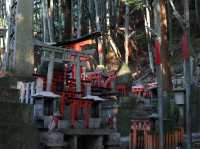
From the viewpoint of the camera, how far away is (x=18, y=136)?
7.93 meters

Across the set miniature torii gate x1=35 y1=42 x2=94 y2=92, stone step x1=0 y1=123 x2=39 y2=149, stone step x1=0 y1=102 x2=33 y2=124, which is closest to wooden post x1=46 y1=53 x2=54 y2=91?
miniature torii gate x1=35 y1=42 x2=94 y2=92

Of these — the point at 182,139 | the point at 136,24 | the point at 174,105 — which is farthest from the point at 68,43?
the point at 136,24

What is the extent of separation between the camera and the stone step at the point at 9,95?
25.9ft

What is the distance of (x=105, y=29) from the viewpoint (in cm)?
2511

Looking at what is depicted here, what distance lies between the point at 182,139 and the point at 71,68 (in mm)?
3416

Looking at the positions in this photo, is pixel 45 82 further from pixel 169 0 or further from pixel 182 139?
pixel 169 0

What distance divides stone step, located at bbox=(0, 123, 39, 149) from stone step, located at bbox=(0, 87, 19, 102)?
0.49 meters

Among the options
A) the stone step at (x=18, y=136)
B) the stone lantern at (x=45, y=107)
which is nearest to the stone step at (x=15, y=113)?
the stone step at (x=18, y=136)

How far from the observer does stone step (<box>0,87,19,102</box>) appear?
25.9 ft

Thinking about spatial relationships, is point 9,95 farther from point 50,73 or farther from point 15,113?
point 50,73

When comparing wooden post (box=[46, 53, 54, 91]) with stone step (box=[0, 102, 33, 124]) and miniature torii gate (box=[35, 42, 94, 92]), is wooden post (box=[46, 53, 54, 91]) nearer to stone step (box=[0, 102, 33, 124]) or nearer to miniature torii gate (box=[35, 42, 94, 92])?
miniature torii gate (box=[35, 42, 94, 92])

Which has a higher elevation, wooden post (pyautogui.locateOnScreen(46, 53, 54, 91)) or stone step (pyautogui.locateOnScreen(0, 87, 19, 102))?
wooden post (pyautogui.locateOnScreen(46, 53, 54, 91))

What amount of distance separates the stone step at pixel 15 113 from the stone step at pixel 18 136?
11cm

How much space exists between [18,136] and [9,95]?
0.79 metres
